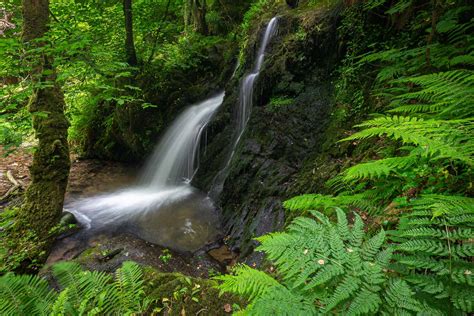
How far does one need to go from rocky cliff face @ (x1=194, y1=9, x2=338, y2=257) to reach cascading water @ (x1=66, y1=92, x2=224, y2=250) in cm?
66

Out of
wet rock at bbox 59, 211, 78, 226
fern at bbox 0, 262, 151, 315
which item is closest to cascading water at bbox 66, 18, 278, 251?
wet rock at bbox 59, 211, 78, 226

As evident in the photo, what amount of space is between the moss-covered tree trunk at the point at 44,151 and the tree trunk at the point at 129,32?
13.7 ft

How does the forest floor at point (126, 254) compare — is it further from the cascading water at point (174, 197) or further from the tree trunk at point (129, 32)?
the tree trunk at point (129, 32)

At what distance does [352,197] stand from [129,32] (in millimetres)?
9203

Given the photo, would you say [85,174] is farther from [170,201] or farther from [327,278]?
[327,278]

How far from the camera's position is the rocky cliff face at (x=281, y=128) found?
16.8 feet

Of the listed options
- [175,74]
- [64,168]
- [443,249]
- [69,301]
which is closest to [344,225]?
[443,249]

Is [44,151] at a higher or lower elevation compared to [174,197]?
higher

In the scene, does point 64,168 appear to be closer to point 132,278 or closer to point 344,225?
point 132,278

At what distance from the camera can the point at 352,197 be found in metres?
2.22

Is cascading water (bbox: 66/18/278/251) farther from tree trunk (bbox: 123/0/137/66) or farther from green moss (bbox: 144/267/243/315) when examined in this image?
green moss (bbox: 144/267/243/315)

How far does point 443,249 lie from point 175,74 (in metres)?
10.2

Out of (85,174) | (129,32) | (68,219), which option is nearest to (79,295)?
(68,219)

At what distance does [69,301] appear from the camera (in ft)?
7.89
